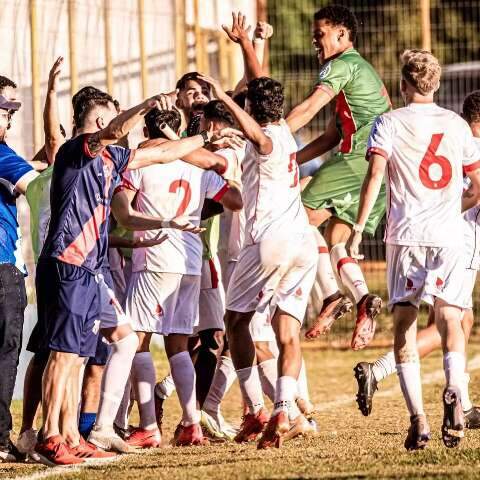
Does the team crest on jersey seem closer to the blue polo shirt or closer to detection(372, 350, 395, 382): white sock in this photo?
detection(372, 350, 395, 382): white sock

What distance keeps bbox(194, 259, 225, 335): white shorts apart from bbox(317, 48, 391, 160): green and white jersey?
1.22 meters

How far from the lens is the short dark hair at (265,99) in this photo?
8375 millimetres

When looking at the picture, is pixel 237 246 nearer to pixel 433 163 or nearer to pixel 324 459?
pixel 433 163

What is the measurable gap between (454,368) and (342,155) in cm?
246

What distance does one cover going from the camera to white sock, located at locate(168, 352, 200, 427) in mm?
8805

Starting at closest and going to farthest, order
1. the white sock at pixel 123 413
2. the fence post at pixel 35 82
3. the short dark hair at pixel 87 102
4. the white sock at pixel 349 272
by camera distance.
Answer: the short dark hair at pixel 87 102 → the white sock at pixel 123 413 → the white sock at pixel 349 272 → the fence post at pixel 35 82

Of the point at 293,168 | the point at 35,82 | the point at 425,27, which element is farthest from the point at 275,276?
the point at 425,27

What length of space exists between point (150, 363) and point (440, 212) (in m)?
2.26

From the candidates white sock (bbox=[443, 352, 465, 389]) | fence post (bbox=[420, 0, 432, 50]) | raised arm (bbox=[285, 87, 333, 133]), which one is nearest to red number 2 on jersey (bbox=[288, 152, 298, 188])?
raised arm (bbox=[285, 87, 333, 133])

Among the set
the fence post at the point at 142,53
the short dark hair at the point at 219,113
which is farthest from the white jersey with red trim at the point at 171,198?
the fence post at the point at 142,53

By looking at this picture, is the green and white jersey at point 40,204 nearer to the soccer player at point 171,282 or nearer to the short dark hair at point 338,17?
the soccer player at point 171,282

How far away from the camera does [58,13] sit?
13.7 m

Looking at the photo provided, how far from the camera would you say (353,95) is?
952 centimetres

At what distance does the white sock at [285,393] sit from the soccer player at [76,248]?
1.15m
